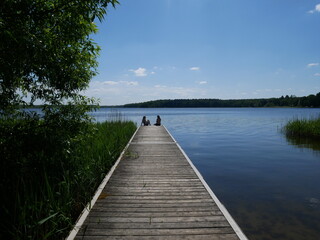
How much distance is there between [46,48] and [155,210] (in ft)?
9.92

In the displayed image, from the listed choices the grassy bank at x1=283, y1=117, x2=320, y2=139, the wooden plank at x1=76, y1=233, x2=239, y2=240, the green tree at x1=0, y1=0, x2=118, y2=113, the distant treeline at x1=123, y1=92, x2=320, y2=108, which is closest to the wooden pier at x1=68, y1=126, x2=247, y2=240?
the wooden plank at x1=76, y1=233, x2=239, y2=240

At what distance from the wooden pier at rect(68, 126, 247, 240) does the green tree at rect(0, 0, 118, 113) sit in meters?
2.17

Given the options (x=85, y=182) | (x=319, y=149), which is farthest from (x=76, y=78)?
(x=319, y=149)

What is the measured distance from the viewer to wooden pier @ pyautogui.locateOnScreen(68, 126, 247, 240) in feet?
10.2

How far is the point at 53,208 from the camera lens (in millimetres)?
3326

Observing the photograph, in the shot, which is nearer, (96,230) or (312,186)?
(96,230)

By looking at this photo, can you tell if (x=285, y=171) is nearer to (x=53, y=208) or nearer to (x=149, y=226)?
(x=149, y=226)

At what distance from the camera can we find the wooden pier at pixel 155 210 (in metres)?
3.10

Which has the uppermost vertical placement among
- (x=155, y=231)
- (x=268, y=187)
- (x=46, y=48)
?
(x=46, y=48)

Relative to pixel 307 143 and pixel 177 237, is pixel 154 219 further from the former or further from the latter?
pixel 307 143

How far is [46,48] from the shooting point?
3.26 m

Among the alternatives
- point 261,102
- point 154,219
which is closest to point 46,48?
point 154,219

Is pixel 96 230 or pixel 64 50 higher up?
pixel 64 50

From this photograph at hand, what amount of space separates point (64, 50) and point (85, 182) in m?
2.65
